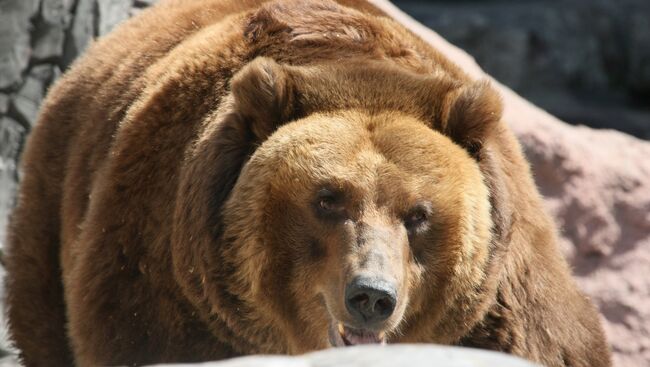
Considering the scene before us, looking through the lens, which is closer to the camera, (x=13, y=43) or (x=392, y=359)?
(x=392, y=359)

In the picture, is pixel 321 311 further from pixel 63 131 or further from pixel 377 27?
pixel 63 131

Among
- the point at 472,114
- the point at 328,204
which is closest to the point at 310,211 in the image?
the point at 328,204

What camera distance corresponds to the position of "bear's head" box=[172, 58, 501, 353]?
5266 mm

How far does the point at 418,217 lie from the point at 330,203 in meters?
0.38

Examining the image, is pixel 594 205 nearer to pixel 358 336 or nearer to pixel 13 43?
pixel 358 336

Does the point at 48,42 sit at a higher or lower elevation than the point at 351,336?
lower

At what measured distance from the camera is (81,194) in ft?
21.2

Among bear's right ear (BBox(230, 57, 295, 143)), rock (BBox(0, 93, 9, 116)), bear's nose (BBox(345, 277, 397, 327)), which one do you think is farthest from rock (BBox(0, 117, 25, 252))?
bear's nose (BBox(345, 277, 397, 327))

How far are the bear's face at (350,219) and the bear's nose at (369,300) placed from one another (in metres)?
0.02

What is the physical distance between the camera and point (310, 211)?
17.6ft

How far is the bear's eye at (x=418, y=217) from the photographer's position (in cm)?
530

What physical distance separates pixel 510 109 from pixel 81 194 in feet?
11.6

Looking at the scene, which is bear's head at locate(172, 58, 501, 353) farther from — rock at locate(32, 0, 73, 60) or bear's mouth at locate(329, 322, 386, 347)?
rock at locate(32, 0, 73, 60)

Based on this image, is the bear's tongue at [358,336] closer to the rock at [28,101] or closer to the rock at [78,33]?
the rock at [28,101]
